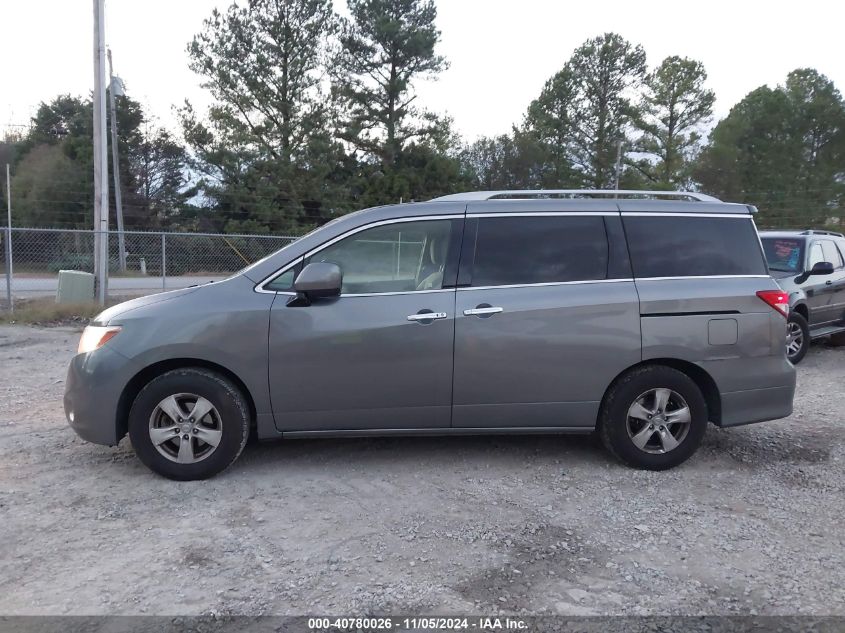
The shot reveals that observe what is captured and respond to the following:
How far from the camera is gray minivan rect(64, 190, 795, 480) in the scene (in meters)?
4.36

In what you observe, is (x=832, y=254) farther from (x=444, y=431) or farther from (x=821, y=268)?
(x=444, y=431)

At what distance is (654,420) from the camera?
4.70 meters

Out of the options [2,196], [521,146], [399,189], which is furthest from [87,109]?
[521,146]

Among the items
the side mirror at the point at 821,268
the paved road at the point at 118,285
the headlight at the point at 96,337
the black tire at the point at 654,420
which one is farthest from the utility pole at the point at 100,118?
the side mirror at the point at 821,268

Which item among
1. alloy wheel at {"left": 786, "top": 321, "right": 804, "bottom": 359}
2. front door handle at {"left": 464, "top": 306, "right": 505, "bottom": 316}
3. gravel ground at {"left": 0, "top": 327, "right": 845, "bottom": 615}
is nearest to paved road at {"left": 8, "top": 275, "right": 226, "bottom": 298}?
gravel ground at {"left": 0, "top": 327, "right": 845, "bottom": 615}

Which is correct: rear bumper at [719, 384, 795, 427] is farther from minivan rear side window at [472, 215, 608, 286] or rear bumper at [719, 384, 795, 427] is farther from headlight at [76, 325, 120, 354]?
headlight at [76, 325, 120, 354]

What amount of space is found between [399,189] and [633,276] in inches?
1330

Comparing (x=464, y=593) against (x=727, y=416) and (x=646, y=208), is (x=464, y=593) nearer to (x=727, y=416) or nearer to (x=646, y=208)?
(x=727, y=416)

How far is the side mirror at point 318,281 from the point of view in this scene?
4316 mm

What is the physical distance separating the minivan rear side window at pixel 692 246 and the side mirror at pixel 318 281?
6.79 ft

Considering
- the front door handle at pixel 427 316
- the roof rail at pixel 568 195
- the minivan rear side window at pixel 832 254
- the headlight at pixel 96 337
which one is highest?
the roof rail at pixel 568 195

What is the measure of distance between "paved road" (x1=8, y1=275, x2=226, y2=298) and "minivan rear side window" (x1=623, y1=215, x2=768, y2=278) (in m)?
11.4

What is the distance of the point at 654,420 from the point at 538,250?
143 centimetres

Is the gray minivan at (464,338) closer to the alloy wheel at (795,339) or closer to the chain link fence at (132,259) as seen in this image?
the alloy wheel at (795,339)
